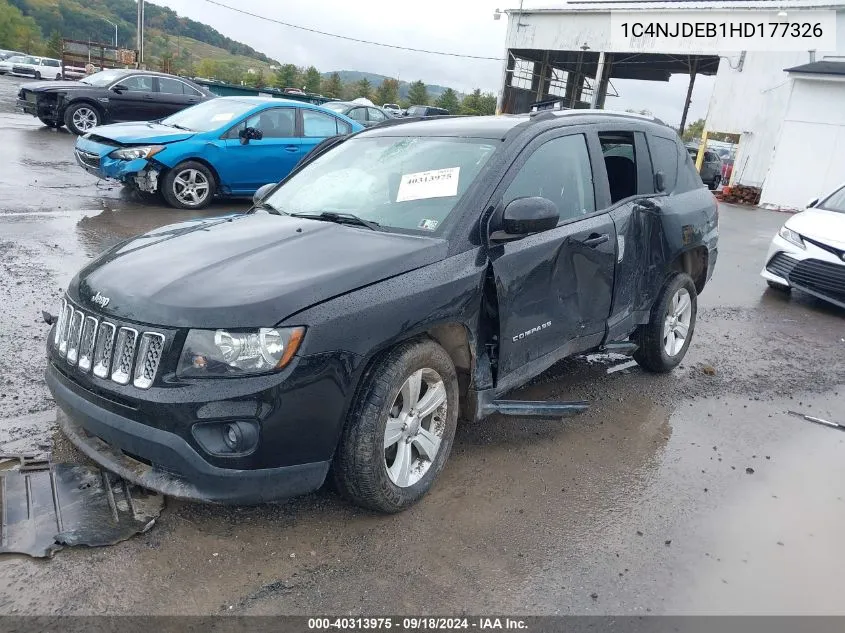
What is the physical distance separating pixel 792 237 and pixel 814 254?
0.44m

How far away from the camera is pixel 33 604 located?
7.73 ft

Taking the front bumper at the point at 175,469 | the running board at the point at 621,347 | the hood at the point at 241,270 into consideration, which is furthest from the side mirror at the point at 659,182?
the front bumper at the point at 175,469

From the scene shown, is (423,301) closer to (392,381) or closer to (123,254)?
(392,381)

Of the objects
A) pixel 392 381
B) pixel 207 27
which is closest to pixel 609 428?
pixel 392 381

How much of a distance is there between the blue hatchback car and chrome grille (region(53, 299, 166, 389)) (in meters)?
6.63

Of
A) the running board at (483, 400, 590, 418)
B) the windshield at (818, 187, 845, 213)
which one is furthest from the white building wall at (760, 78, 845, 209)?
the running board at (483, 400, 590, 418)

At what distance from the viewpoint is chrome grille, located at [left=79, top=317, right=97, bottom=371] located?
2.77 m

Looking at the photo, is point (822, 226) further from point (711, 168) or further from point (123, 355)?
point (711, 168)

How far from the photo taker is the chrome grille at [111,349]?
8.46ft

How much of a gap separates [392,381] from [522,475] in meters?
1.17

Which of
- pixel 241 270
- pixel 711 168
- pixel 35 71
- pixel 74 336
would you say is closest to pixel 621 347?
pixel 241 270

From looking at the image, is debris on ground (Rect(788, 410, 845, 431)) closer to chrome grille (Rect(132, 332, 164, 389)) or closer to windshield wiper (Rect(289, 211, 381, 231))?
windshield wiper (Rect(289, 211, 381, 231))

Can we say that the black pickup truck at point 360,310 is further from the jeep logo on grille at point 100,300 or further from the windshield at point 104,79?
the windshield at point 104,79

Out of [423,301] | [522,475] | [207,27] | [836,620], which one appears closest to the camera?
[836,620]
